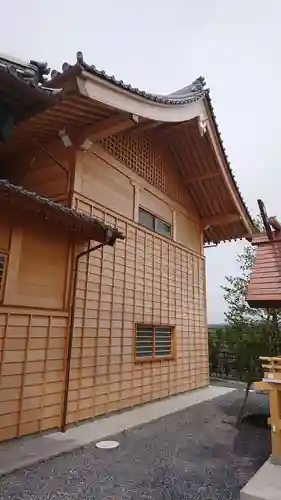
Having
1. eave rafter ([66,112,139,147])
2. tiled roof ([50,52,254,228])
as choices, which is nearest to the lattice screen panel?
eave rafter ([66,112,139,147])

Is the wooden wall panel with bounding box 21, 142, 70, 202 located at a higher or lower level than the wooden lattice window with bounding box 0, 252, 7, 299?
higher

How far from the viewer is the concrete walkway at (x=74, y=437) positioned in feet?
12.2

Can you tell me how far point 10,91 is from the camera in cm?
247

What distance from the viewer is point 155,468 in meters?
3.68

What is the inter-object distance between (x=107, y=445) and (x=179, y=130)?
691cm

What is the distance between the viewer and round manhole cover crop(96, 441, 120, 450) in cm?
425

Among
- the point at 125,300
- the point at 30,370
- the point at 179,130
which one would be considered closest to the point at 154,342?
the point at 125,300

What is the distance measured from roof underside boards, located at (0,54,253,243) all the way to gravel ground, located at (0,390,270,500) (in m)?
3.49

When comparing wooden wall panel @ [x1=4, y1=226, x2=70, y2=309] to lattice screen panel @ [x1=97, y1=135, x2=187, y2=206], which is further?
lattice screen panel @ [x1=97, y1=135, x2=187, y2=206]

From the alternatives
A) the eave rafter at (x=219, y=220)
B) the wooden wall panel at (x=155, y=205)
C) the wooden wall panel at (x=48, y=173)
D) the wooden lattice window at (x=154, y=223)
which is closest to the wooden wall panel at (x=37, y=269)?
the wooden wall panel at (x=48, y=173)

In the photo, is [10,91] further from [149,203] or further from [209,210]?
[209,210]

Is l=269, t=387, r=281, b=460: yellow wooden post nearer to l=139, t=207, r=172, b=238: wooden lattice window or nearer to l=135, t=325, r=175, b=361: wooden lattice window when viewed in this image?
l=135, t=325, r=175, b=361: wooden lattice window

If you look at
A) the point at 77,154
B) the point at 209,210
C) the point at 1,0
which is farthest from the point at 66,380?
the point at 209,210

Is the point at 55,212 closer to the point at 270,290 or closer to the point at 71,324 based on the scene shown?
the point at 71,324
